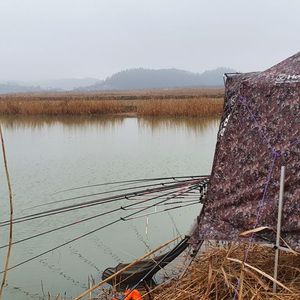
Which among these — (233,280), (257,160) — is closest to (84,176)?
(233,280)

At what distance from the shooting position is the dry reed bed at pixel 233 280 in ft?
6.61

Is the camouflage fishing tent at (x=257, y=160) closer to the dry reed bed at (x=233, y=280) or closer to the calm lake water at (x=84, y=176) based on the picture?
the dry reed bed at (x=233, y=280)

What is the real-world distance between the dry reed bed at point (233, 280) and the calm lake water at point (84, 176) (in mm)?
875

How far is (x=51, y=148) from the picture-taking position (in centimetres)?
832

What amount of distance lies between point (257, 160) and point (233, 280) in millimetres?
664

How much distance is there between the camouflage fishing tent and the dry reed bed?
212mm

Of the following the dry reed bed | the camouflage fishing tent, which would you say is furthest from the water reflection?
the camouflage fishing tent

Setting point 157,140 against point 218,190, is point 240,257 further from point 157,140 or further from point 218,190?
point 157,140

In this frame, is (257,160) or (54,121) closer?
(257,160)

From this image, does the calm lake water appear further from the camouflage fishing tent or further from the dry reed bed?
the camouflage fishing tent

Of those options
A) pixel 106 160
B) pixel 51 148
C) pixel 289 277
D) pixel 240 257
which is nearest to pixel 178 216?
pixel 240 257

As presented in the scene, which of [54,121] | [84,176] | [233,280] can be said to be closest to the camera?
[233,280]

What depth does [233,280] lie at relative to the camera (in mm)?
2260

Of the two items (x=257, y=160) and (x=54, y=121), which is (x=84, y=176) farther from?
(x=54, y=121)
